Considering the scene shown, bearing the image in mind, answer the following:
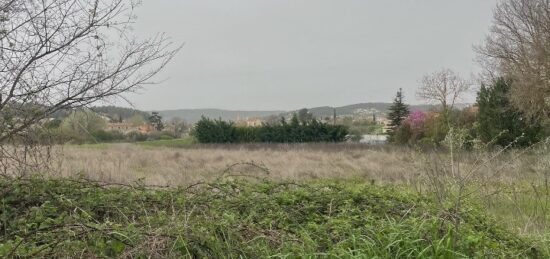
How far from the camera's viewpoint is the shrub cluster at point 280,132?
41.0 m

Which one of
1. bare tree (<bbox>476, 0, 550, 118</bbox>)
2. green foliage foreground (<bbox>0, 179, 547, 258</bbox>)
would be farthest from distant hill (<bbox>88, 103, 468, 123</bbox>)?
green foliage foreground (<bbox>0, 179, 547, 258</bbox>)

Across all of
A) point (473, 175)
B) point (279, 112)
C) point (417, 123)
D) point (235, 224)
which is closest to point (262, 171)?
point (473, 175)

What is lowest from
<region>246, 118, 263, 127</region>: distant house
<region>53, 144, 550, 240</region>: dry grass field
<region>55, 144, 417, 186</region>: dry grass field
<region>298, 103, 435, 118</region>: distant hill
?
<region>55, 144, 417, 186</region>: dry grass field

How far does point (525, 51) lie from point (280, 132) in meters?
22.2

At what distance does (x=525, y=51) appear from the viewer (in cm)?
2336

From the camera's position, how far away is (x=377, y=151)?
2456 centimetres

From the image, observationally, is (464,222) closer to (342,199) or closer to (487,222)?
(487,222)

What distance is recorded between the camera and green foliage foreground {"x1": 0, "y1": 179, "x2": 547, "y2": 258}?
10.2 feet

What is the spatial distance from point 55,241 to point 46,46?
3164 mm

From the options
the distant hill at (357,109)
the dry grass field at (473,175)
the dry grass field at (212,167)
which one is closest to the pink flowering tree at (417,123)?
the distant hill at (357,109)

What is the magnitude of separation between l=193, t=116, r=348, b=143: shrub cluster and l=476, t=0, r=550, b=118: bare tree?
15952 mm

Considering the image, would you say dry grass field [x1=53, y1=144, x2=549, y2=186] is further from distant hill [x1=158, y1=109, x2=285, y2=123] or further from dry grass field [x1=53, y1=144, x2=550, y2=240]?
distant hill [x1=158, y1=109, x2=285, y2=123]

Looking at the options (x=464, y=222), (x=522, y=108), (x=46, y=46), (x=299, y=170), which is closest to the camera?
(x=464, y=222)

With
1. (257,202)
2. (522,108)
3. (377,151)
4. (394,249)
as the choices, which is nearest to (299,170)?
(377,151)
